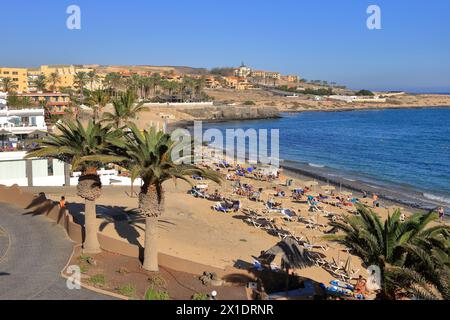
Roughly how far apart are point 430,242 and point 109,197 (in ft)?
59.2

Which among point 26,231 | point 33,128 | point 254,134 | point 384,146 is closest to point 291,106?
point 254,134

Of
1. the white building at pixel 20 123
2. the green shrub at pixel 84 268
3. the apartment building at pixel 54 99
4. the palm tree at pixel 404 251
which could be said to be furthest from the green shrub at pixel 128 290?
the apartment building at pixel 54 99

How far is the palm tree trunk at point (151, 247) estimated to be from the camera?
42.6ft

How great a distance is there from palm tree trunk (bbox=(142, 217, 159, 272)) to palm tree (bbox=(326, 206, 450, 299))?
16.3 feet

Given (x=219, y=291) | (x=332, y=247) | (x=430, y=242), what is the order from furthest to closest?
(x=332, y=247) → (x=219, y=291) → (x=430, y=242)

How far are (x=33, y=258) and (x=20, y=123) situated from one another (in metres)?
19.9

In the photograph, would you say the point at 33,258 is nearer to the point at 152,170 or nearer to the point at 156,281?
the point at 156,281

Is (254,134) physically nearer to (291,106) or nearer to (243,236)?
(243,236)

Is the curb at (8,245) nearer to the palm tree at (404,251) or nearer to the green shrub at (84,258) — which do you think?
the green shrub at (84,258)

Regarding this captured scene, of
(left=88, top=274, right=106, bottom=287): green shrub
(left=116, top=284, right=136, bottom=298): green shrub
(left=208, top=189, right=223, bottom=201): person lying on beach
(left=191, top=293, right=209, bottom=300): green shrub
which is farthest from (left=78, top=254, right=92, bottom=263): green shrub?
(left=208, top=189, right=223, bottom=201): person lying on beach

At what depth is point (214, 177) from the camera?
12930mm

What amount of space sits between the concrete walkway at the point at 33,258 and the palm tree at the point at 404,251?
630 centimetres

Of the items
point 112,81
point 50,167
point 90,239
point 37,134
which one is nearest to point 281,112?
point 112,81

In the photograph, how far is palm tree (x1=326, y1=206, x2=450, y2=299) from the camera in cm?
914
